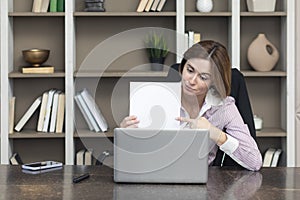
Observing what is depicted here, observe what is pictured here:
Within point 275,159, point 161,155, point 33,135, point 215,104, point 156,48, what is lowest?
point 275,159

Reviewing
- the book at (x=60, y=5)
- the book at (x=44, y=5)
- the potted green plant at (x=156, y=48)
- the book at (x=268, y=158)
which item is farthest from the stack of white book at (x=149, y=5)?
the book at (x=268, y=158)

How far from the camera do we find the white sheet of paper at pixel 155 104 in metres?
2.10

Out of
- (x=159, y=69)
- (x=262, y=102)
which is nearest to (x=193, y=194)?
(x=159, y=69)

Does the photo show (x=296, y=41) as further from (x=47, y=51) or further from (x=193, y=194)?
(x=193, y=194)

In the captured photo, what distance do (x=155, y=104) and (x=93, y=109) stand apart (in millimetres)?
2171

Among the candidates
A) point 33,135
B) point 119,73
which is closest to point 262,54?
point 119,73

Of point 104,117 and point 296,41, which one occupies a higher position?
point 296,41

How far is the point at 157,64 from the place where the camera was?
4.25 metres

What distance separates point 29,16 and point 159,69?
3.21 ft

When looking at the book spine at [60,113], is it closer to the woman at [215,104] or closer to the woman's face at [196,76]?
the woman at [215,104]

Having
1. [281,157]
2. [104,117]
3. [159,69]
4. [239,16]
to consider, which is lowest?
Result: [281,157]

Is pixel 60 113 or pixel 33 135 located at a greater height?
pixel 60 113

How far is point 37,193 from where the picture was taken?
2.07 metres

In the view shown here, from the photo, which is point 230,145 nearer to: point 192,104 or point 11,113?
point 192,104
